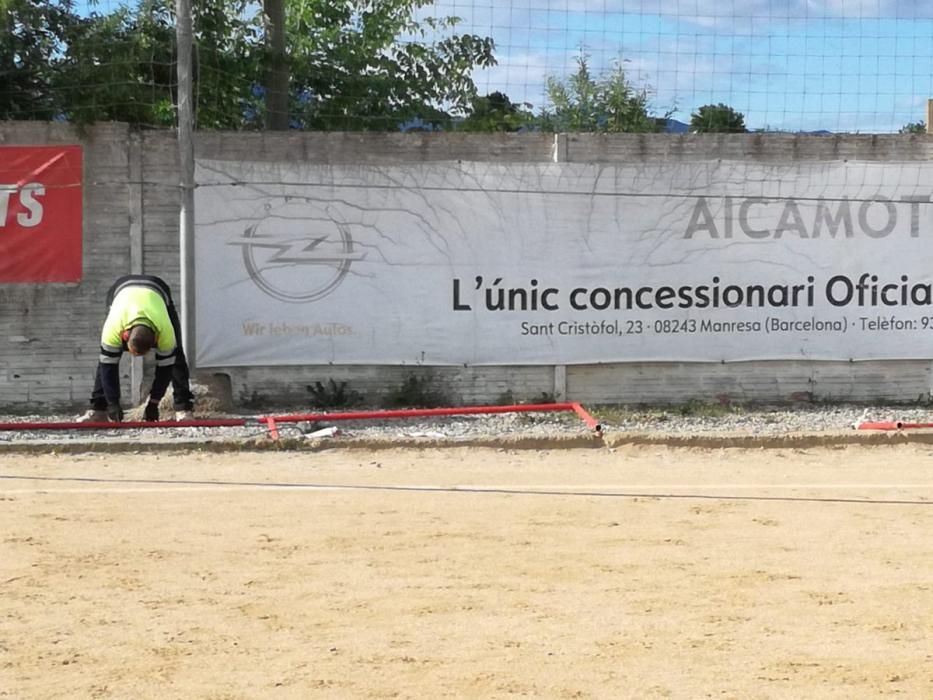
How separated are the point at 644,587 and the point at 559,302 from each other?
6.97 metres

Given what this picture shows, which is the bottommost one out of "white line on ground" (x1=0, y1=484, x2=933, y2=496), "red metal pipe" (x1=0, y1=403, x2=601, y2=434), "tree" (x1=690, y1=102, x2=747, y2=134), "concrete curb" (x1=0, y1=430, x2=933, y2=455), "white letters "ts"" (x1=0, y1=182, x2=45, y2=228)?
"white line on ground" (x1=0, y1=484, x2=933, y2=496)

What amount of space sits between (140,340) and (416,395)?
2.95 m

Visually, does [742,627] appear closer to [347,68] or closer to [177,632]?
[177,632]

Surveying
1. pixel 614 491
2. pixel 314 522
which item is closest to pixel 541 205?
pixel 614 491

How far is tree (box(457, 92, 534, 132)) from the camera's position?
14.8m

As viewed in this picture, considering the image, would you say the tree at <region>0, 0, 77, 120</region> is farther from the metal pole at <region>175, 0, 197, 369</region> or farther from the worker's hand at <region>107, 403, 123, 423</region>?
the worker's hand at <region>107, 403, 123, 423</region>

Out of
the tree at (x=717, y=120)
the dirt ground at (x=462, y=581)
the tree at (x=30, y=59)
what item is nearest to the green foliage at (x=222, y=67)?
the tree at (x=30, y=59)

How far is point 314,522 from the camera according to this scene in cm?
737

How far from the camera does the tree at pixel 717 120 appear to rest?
13.9 m

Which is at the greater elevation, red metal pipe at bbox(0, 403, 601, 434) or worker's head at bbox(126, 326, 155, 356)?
worker's head at bbox(126, 326, 155, 356)

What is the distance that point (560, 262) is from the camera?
12734 mm

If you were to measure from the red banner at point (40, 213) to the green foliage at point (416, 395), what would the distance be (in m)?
3.23

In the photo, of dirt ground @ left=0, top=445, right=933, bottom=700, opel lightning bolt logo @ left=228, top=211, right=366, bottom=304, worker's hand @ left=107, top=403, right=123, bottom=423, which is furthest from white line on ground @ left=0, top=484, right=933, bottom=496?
opel lightning bolt logo @ left=228, top=211, right=366, bottom=304

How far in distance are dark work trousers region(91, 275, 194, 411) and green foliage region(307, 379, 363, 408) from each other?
4.62 feet
